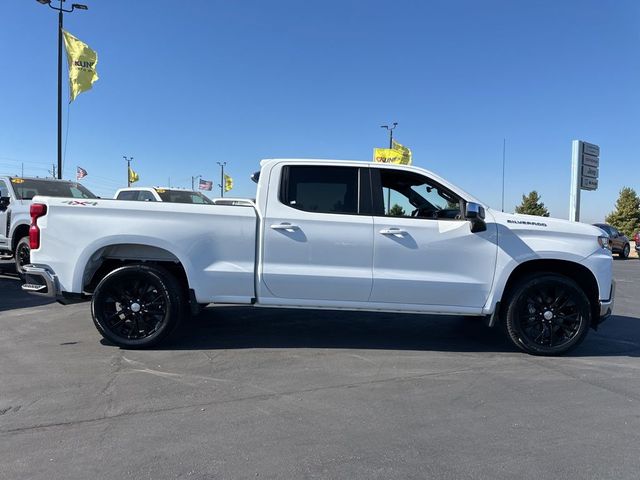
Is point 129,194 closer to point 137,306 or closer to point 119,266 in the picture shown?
point 119,266

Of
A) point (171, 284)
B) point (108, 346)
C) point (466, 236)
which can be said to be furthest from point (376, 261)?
point (108, 346)

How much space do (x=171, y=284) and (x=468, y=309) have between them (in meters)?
3.20

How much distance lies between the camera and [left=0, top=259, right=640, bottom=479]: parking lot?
126 inches

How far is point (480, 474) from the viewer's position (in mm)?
3088

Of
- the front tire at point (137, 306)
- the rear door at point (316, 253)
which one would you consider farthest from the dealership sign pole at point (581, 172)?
the front tire at point (137, 306)

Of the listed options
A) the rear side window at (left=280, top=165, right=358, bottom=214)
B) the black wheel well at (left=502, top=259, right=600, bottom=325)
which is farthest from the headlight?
the rear side window at (left=280, top=165, right=358, bottom=214)

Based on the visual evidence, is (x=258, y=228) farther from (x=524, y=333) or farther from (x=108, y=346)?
(x=524, y=333)

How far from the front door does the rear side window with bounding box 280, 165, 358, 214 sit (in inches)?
14.9

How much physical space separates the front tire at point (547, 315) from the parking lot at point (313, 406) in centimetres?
19

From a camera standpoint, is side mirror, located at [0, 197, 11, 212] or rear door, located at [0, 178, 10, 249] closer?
rear door, located at [0, 178, 10, 249]

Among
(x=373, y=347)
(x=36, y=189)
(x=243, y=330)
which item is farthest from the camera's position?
(x=36, y=189)

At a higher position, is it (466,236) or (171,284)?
(466,236)

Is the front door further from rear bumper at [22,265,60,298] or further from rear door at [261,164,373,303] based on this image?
rear bumper at [22,265,60,298]

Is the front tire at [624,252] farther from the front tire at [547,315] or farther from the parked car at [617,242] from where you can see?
the front tire at [547,315]
